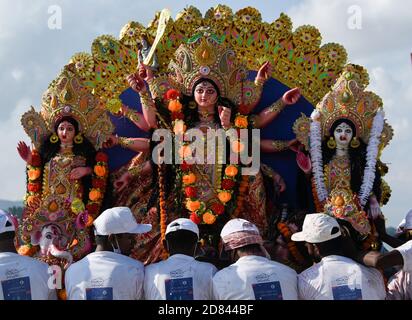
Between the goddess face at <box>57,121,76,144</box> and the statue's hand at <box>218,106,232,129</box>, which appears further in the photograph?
the goddess face at <box>57,121,76,144</box>

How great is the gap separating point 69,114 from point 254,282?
3833 millimetres

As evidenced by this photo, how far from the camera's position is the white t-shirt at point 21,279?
5410mm

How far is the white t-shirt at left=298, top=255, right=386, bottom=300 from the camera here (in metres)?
5.21

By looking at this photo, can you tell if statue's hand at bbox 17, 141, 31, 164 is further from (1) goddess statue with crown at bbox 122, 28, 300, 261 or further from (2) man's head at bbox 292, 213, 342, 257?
(2) man's head at bbox 292, 213, 342, 257

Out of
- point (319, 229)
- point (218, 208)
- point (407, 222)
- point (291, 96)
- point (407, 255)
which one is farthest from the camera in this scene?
point (291, 96)

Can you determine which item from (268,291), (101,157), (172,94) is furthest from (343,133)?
(268,291)

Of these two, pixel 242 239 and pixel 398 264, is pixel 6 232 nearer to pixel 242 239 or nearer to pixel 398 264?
pixel 242 239

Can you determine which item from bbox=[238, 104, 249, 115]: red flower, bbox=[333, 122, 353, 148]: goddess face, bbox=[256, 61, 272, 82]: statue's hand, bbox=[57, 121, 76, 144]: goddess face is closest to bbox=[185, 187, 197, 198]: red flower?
bbox=[238, 104, 249, 115]: red flower

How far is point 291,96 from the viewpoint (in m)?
8.50

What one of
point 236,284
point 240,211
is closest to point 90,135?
point 240,211

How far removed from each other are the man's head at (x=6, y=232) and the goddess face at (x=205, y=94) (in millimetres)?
3091

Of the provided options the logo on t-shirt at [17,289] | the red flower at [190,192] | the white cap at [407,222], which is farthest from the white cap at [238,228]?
the red flower at [190,192]

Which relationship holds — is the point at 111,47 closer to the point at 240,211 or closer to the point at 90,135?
the point at 90,135

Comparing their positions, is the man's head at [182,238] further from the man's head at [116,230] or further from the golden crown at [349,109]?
the golden crown at [349,109]
